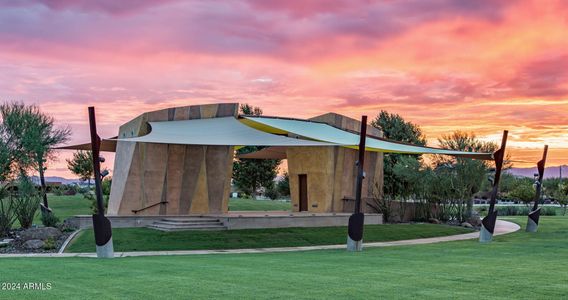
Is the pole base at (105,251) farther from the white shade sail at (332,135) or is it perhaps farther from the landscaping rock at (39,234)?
the white shade sail at (332,135)

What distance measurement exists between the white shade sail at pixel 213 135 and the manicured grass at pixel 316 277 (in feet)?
12.4

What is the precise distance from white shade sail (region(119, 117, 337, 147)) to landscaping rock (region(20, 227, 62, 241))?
4.14 metres

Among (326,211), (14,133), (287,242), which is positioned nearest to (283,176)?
(326,211)

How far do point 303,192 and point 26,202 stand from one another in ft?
37.1

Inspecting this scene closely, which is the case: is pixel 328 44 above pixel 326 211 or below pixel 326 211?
above

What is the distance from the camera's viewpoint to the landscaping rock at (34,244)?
1651 centimetres

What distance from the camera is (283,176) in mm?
53688

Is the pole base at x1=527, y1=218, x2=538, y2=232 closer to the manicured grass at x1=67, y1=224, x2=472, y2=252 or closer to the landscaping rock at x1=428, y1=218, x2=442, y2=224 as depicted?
the landscaping rock at x1=428, y1=218, x2=442, y2=224

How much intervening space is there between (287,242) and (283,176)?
3541cm

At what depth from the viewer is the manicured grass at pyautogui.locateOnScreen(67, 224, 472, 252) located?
16.7 m

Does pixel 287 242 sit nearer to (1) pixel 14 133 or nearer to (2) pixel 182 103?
(2) pixel 182 103

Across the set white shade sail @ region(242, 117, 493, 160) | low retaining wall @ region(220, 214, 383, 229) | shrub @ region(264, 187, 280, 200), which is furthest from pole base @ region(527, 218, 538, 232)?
shrub @ region(264, 187, 280, 200)

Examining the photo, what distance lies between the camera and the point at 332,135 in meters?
21.1

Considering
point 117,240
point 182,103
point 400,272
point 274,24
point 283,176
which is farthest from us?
point 283,176
